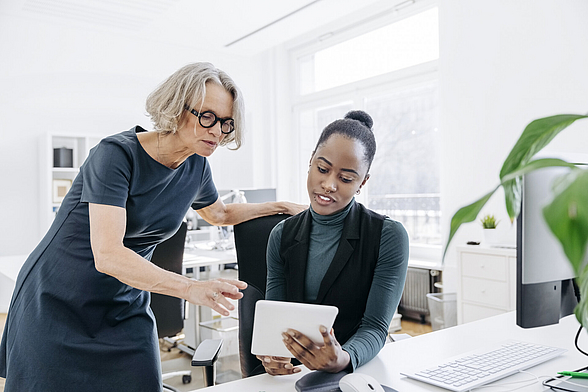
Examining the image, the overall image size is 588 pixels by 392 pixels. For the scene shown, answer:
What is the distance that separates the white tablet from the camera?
3.10ft

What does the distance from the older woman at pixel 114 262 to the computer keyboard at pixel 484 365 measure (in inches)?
20.5

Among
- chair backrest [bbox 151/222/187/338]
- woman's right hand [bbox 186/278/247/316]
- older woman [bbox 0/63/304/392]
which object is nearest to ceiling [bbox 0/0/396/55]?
chair backrest [bbox 151/222/187/338]

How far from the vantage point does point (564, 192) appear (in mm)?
275

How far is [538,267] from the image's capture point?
3.42 ft

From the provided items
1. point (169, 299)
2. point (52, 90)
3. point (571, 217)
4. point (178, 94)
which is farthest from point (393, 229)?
point (52, 90)

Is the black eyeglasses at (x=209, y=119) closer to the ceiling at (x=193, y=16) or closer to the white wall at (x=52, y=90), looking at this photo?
the ceiling at (x=193, y=16)

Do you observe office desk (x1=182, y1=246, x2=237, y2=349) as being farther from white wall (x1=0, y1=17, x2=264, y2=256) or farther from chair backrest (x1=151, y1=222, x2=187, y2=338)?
white wall (x1=0, y1=17, x2=264, y2=256)

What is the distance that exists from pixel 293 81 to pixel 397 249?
5.68m

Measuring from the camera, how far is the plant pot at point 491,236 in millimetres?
3426

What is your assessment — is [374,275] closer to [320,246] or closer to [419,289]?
[320,246]

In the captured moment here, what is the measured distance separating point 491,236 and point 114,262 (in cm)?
288

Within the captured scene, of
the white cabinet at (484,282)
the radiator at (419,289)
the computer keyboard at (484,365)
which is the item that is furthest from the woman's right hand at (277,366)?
the radiator at (419,289)

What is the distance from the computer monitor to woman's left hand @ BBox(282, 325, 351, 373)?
430mm

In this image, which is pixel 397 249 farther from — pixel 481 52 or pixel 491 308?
pixel 481 52
